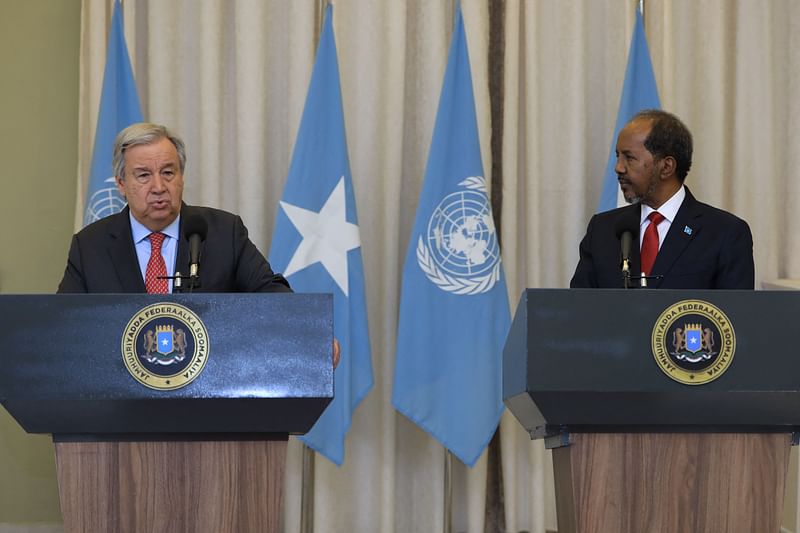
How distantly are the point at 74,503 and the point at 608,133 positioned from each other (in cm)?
384

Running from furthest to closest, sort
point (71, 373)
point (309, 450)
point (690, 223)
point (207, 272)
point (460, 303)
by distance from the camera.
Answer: point (309, 450)
point (460, 303)
point (690, 223)
point (207, 272)
point (71, 373)

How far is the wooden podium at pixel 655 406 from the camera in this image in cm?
295

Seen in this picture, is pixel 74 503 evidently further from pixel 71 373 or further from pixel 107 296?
pixel 107 296

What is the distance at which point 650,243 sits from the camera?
4.15 m

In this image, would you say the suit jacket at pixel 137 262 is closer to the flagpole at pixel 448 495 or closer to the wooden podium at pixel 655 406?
the wooden podium at pixel 655 406

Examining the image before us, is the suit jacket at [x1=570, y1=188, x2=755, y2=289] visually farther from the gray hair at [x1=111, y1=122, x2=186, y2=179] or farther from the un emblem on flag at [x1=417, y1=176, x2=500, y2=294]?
the gray hair at [x1=111, y1=122, x2=186, y2=179]

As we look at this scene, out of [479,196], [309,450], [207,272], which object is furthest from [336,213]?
[207,272]

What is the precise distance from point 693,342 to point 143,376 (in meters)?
1.45

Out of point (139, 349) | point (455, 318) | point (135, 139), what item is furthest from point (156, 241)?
point (455, 318)

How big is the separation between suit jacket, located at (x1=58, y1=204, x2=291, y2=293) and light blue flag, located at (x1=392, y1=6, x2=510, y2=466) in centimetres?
169

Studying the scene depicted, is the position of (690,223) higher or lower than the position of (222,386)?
higher

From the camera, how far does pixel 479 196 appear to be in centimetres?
554

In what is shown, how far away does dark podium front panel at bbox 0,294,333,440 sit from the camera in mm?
2826

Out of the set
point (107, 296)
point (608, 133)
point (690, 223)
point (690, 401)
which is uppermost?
point (608, 133)
